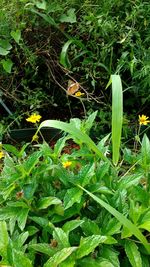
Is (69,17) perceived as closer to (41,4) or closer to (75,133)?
(41,4)

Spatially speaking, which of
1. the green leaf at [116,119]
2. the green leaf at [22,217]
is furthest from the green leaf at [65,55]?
the green leaf at [22,217]

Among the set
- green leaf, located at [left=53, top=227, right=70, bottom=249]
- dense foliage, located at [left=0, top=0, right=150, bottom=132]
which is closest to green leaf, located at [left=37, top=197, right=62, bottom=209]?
green leaf, located at [left=53, top=227, right=70, bottom=249]

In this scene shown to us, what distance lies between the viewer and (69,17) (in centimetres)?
217

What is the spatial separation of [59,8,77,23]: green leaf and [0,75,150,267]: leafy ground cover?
2.96ft

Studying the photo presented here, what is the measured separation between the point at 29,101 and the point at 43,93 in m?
0.10

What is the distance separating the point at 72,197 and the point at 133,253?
20 cm

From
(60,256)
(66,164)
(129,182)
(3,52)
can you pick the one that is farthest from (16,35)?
(60,256)

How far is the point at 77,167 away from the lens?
4.56 ft

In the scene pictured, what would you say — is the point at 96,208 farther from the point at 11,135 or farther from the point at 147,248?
the point at 11,135

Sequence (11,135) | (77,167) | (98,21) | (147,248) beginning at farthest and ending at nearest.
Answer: (11,135) → (98,21) → (77,167) → (147,248)

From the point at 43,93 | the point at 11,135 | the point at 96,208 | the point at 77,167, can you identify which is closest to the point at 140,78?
the point at 43,93

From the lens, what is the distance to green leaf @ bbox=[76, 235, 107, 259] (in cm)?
102

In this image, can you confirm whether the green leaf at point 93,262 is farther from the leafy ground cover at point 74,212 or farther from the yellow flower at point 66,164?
the yellow flower at point 66,164

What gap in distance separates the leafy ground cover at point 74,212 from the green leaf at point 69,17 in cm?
90
